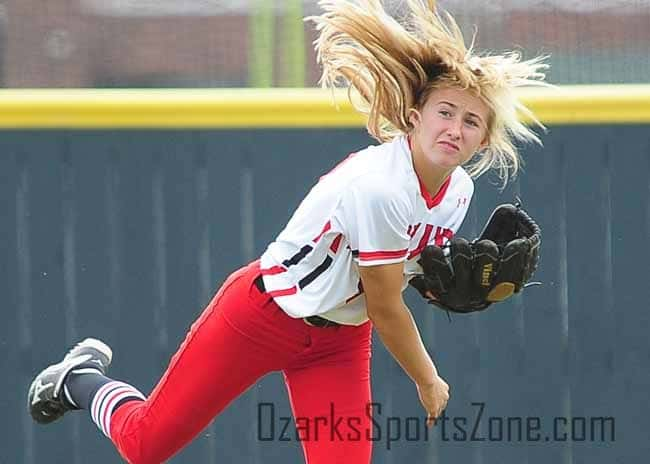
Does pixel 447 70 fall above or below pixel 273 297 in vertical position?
above

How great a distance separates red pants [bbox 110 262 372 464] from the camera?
12.1 ft

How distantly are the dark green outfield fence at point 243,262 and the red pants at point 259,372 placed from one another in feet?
2.79

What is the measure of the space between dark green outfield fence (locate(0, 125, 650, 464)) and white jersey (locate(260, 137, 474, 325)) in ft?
3.02

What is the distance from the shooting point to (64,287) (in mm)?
4664

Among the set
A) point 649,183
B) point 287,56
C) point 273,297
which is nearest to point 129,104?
point 287,56

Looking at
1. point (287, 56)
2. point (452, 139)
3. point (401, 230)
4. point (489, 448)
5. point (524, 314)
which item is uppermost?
point (287, 56)

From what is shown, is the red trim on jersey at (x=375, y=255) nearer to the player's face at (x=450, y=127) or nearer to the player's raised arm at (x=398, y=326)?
the player's raised arm at (x=398, y=326)

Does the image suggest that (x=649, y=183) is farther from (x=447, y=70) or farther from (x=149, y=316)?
(x=149, y=316)

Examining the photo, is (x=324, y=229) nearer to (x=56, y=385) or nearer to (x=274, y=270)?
(x=274, y=270)

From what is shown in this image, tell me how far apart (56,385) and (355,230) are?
1194 millimetres

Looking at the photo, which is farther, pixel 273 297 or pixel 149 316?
pixel 149 316

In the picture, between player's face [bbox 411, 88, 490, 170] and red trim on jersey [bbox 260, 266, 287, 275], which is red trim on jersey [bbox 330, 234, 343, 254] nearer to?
red trim on jersey [bbox 260, 266, 287, 275]

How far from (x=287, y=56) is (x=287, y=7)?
0.56 feet

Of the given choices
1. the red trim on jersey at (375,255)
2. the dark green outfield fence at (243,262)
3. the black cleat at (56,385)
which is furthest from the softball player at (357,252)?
the dark green outfield fence at (243,262)
